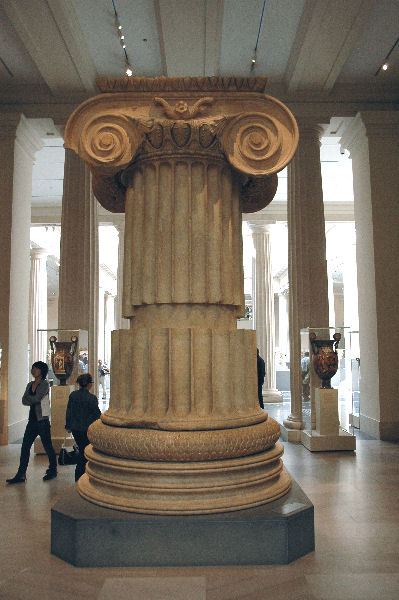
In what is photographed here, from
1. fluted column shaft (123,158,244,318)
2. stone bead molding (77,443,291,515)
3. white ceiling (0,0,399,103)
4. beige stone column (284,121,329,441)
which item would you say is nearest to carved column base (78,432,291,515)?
stone bead molding (77,443,291,515)

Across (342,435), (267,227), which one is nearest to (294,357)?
(342,435)

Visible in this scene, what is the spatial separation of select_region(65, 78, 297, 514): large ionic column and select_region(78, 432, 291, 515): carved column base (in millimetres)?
15

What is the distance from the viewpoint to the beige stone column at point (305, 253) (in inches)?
415

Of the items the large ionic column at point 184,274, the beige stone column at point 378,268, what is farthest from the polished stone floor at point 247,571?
the beige stone column at point 378,268

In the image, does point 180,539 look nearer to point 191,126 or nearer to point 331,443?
point 191,126

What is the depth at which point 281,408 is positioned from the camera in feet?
51.6

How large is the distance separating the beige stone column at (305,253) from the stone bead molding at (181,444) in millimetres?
6968

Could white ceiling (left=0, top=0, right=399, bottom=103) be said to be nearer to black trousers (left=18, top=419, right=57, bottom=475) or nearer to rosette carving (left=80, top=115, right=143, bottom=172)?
rosette carving (left=80, top=115, right=143, bottom=172)

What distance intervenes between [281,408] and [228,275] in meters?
12.6

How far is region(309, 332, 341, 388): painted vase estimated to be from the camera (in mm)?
9188

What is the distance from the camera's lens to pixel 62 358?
9.22 m

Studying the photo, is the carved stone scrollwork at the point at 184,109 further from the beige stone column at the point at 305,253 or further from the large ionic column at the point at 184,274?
the beige stone column at the point at 305,253

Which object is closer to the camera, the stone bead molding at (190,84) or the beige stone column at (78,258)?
the stone bead molding at (190,84)

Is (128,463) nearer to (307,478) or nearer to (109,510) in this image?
(109,510)
